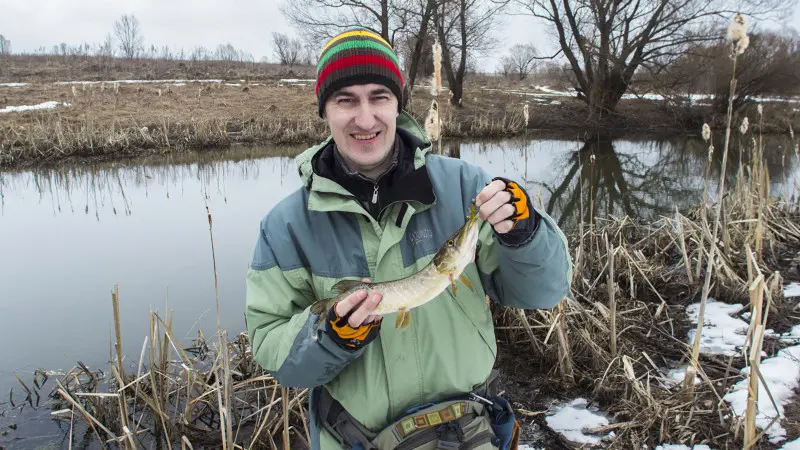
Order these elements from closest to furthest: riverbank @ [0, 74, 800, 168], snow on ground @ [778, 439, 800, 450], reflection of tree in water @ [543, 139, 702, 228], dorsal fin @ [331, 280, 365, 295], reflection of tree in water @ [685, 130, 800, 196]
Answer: dorsal fin @ [331, 280, 365, 295]
snow on ground @ [778, 439, 800, 450]
reflection of tree in water @ [543, 139, 702, 228]
reflection of tree in water @ [685, 130, 800, 196]
riverbank @ [0, 74, 800, 168]

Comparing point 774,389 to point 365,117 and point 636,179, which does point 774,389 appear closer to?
point 365,117

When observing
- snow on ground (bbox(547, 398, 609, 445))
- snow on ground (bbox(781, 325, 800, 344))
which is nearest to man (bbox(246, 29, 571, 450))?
snow on ground (bbox(547, 398, 609, 445))

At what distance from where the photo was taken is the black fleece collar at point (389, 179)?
1.85m

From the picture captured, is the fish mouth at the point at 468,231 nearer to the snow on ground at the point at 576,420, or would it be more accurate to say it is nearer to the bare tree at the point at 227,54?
the snow on ground at the point at 576,420

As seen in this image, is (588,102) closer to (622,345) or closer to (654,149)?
(654,149)

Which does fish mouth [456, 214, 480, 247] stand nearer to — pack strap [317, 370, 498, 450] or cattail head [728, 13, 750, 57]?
pack strap [317, 370, 498, 450]

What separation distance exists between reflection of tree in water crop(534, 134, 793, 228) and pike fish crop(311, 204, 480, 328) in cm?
514

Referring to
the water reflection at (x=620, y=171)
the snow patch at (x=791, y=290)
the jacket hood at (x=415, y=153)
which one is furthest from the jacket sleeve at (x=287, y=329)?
the water reflection at (x=620, y=171)

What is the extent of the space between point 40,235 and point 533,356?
7432 millimetres

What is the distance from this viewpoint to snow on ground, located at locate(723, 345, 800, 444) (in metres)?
2.62

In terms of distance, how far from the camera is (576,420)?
310cm

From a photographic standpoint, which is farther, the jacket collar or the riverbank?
the riverbank

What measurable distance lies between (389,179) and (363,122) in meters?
0.26

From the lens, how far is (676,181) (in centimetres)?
1116
